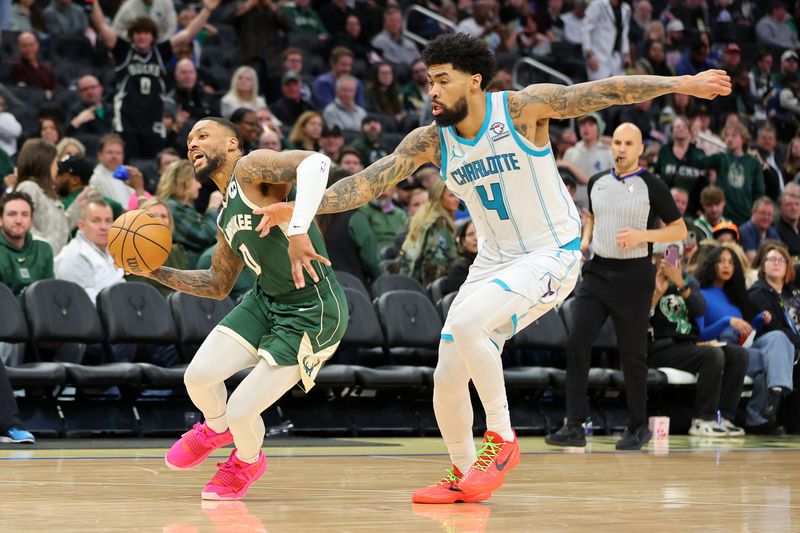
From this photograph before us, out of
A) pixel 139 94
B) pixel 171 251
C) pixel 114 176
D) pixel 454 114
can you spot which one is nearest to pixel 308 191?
pixel 454 114

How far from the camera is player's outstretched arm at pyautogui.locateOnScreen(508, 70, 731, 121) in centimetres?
494

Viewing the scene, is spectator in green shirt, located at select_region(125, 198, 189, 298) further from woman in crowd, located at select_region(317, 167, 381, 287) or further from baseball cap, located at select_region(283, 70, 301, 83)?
baseball cap, located at select_region(283, 70, 301, 83)

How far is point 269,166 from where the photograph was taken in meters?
5.27

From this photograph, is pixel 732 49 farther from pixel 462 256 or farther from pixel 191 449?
pixel 191 449

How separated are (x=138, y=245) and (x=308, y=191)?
0.88 meters

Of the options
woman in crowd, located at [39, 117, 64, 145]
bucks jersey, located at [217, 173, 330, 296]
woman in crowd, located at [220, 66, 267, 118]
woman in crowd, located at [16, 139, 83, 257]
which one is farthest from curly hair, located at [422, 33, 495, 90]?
woman in crowd, located at [220, 66, 267, 118]

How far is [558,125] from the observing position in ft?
57.7

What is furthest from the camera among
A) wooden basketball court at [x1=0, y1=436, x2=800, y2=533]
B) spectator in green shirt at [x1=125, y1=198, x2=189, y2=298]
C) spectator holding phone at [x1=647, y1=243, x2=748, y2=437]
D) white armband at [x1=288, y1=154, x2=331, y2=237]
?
spectator holding phone at [x1=647, y1=243, x2=748, y2=437]

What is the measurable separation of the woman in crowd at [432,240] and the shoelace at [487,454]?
17.9 ft

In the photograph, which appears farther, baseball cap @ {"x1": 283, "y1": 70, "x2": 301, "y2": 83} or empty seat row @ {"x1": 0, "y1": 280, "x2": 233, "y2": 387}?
baseball cap @ {"x1": 283, "y1": 70, "x2": 301, "y2": 83}

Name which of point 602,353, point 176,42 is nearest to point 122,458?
point 602,353

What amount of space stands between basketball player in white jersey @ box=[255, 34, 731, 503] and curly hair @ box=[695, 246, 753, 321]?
5.91 m

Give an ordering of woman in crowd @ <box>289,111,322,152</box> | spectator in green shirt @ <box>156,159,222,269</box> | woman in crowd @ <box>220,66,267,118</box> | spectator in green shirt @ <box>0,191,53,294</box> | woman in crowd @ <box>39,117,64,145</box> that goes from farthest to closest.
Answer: woman in crowd @ <box>220,66,267,118</box> < woman in crowd @ <box>289,111,322,152</box> < woman in crowd @ <box>39,117,64,145</box> < spectator in green shirt @ <box>156,159,222,269</box> < spectator in green shirt @ <box>0,191,53,294</box>

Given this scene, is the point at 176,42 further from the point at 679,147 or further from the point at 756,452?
the point at 756,452
